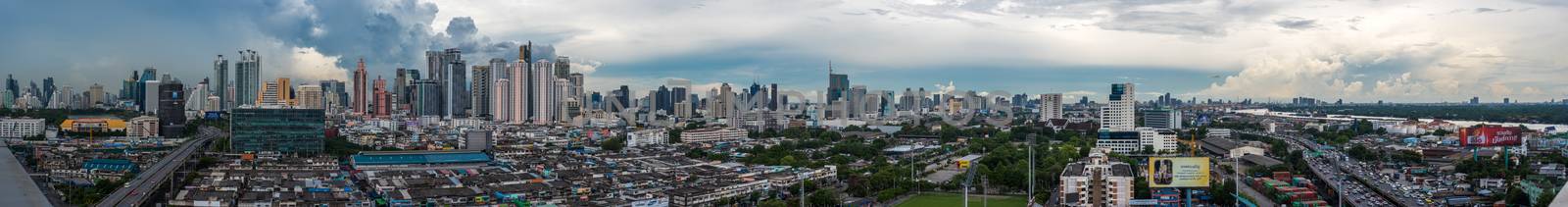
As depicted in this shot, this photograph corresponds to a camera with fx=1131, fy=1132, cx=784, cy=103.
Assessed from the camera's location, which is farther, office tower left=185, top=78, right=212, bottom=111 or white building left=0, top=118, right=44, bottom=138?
office tower left=185, top=78, right=212, bottom=111

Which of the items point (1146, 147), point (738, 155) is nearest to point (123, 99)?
point (738, 155)

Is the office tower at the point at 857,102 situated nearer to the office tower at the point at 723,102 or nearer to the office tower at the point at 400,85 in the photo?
the office tower at the point at 723,102

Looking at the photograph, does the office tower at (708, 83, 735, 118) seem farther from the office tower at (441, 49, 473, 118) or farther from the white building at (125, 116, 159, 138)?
the white building at (125, 116, 159, 138)

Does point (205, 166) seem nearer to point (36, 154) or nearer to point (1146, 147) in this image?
point (36, 154)

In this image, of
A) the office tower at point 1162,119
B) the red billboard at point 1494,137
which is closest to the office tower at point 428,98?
the office tower at point 1162,119

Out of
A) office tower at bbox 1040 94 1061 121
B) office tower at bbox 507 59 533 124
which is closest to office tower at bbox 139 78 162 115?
office tower at bbox 507 59 533 124
